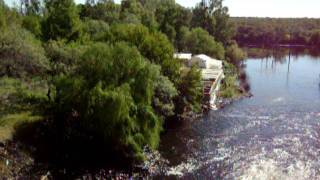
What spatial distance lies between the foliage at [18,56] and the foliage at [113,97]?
11.4 feet

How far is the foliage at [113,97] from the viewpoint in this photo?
3105 centimetres

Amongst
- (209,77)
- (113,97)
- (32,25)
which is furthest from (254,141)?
(32,25)

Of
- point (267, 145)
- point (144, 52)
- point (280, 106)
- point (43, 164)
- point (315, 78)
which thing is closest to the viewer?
point (43, 164)

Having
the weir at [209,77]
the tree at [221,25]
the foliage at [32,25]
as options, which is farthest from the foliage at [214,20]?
the foliage at [32,25]

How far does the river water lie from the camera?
3203cm

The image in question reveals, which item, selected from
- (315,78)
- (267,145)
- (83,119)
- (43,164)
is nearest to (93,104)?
(83,119)

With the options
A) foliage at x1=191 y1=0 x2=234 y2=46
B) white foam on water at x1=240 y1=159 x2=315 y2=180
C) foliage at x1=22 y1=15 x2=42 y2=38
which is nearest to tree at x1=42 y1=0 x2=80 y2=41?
foliage at x1=22 y1=15 x2=42 y2=38

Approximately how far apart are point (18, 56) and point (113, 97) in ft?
29.8

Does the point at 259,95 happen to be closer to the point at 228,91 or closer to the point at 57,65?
the point at 228,91

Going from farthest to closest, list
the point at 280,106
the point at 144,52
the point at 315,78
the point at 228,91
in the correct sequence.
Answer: the point at 315,78 < the point at 228,91 < the point at 280,106 < the point at 144,52

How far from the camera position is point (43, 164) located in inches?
1209

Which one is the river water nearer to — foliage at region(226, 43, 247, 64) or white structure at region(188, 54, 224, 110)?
white structure at region(188, 54, 224, 110)

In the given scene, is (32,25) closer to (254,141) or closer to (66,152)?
(66,152)

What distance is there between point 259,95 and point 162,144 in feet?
84.1
